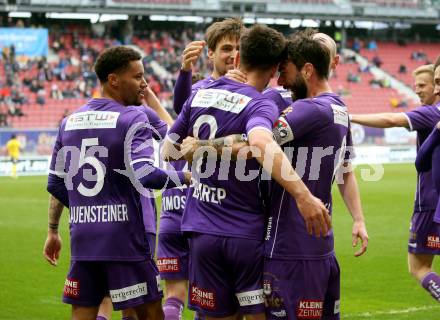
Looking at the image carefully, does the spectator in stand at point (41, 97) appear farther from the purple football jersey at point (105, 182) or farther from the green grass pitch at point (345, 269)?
the purple football jersey at point (105, 182)

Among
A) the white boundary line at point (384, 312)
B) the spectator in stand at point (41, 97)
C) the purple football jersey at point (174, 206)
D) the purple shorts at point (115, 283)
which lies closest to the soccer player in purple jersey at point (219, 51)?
the purple football jersey at point (174, 206)

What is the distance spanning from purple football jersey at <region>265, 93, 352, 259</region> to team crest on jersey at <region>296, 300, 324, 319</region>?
279 millimetres

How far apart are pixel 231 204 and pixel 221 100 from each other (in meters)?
0.65

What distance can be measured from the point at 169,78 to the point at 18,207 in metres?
25.1

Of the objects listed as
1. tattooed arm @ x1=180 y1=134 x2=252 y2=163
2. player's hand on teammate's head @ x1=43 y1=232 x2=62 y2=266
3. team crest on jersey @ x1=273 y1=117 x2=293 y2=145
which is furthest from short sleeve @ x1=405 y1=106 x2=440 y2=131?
player's hand on teammate's head @ x1=43 y1=232 x2=62 y2=266

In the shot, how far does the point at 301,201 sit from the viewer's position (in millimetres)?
4332

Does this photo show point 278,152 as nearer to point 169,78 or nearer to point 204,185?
point 204,185

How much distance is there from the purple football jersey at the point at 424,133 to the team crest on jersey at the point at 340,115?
2323 millimetres

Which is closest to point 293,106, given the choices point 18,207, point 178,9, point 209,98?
point 209,98

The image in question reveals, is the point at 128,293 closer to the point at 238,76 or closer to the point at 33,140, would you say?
the point at 238,76

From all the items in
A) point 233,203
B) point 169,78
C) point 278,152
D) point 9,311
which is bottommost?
point 169,78

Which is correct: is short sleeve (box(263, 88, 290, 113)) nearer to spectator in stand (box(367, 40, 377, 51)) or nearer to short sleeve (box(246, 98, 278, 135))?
short sleeve (box(246, 98, 278, 135))

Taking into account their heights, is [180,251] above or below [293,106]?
below

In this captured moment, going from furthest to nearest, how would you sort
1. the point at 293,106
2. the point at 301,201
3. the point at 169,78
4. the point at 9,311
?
the point at 169,78 → the point at 9,311 → the point at 293,106 → the point at 301,201
